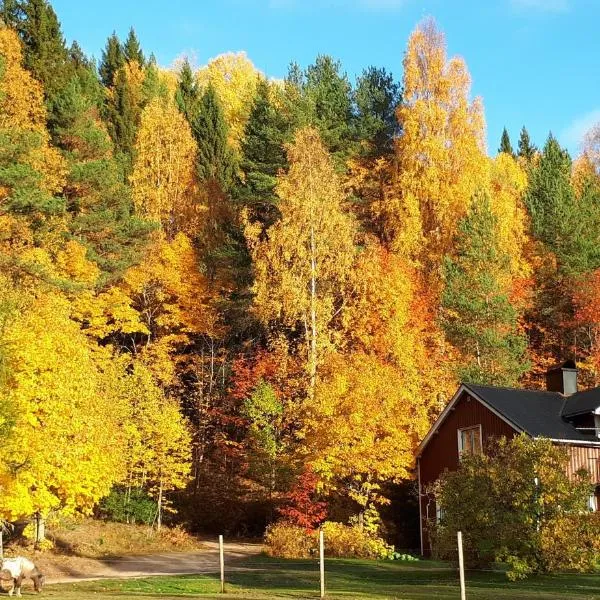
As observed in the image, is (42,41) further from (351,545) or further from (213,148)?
(351,545)

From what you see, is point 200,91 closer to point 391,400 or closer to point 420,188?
point 420,188

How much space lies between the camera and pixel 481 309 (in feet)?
125

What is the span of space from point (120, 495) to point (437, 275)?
1884 centimetres

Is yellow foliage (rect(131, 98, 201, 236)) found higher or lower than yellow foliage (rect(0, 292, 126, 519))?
higher

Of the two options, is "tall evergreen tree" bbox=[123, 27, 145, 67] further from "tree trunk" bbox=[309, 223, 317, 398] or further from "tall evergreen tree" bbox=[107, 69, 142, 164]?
"tree trunk" bbox=[309, 223, 317, 398]

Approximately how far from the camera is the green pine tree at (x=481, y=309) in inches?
1484

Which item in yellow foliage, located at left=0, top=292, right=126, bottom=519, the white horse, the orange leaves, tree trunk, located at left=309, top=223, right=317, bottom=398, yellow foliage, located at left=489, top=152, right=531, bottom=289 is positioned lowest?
the white horse

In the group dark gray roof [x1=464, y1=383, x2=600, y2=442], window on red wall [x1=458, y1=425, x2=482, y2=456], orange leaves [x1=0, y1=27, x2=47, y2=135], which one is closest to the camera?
dark gray roof [x1=464, y1=383, x2=600, y2=442]

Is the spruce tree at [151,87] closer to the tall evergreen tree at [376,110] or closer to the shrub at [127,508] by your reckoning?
the tall evergreen tree at [376,110]

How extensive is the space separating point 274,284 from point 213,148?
18.2 m

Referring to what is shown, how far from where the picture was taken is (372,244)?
1586 inches

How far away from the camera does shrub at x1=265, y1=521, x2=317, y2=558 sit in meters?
30.1

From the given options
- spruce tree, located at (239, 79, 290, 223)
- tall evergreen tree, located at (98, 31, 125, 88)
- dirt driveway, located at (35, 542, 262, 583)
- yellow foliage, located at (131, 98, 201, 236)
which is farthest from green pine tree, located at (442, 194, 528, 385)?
tall evergreen tree, located at (98, 31, 125, 88)

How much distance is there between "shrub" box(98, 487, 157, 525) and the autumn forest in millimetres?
284
